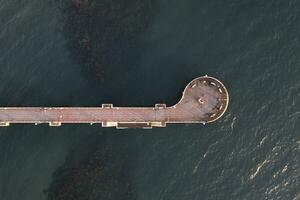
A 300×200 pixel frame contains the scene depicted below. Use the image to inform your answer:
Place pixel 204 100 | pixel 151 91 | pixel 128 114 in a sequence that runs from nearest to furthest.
A: 1. pixel 128 114
2. pixel 204 100
3. pixel 151 91

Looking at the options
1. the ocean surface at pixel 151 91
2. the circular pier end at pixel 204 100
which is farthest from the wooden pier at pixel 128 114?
the ocean surface at pixel 151 91

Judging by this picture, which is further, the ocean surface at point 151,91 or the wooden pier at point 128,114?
the wooden pier at point 128,114

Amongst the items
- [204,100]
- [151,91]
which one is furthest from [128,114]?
[204,100]

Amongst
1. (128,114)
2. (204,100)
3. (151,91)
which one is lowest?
(128,114)

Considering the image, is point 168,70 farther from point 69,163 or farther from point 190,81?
point 69,163

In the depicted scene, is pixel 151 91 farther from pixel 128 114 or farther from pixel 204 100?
pixel 204 100

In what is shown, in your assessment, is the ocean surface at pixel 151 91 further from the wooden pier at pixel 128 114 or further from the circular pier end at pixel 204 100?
the circular pier end at pixel 204 100
